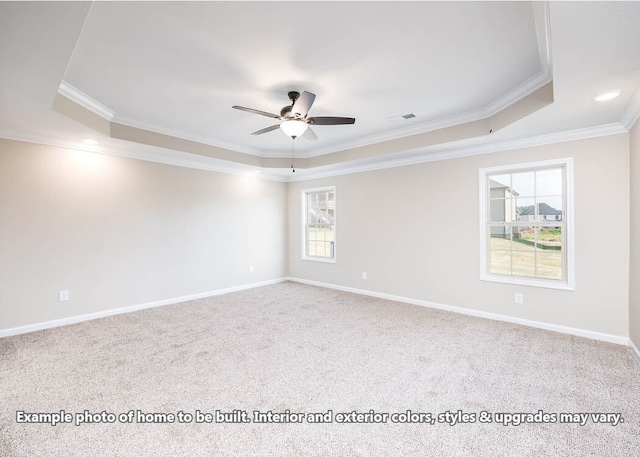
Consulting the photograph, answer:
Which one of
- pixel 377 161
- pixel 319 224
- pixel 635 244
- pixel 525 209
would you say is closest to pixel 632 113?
pixel 635 244

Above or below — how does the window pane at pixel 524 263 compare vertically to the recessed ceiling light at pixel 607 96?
below

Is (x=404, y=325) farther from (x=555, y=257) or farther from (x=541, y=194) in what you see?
(x=541, y=194)

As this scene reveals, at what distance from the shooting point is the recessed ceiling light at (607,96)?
2477 millimetres

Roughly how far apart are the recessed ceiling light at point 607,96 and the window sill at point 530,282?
2.07 meters

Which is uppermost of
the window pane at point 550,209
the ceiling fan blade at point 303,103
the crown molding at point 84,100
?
the crown molding at point 84,100

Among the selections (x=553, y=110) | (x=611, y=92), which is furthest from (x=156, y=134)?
(x=611, y=92)

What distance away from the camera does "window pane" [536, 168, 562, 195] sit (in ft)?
12.3

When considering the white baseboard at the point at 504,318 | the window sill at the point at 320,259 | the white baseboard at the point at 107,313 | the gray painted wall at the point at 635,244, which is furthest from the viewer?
the window sill at the point at 320,259

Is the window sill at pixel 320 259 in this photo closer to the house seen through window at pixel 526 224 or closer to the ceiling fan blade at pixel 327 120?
the house seen through window at pixel 526 224

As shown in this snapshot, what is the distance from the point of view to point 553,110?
2.87m

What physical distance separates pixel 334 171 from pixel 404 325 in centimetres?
322

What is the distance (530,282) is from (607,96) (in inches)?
87.7

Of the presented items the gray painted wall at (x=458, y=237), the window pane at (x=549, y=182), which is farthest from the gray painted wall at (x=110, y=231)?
the window pane at (x=549, y=182)

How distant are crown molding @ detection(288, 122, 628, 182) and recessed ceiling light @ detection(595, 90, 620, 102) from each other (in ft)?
2.93
